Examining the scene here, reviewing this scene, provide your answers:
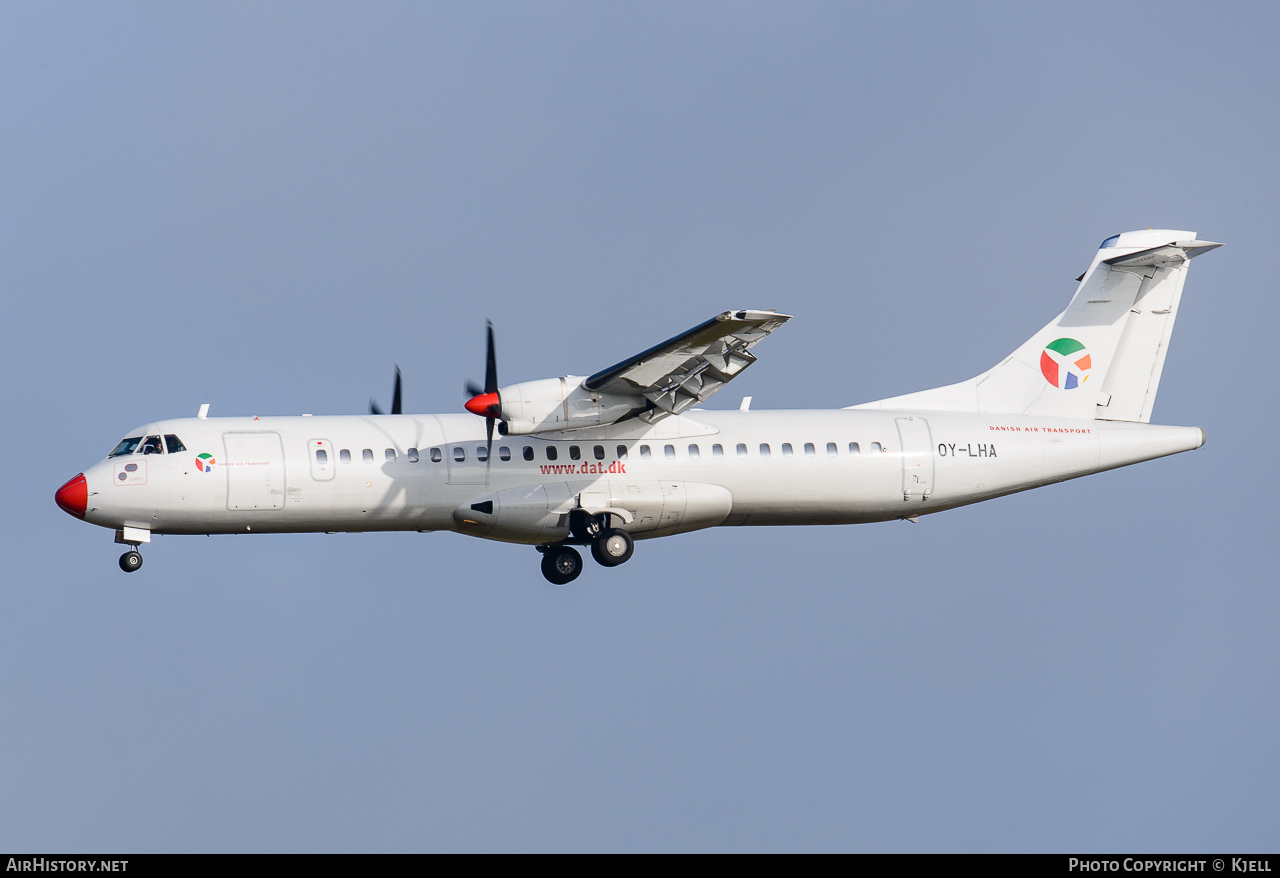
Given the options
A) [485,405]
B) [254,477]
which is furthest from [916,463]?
[254,477]

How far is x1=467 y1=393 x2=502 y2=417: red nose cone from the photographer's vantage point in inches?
1019

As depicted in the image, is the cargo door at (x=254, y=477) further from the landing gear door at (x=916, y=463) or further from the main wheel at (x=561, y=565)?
the landing gear door at (x=916, y=463)

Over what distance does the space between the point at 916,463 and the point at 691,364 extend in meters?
5.22

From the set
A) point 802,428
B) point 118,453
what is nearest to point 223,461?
point 118,453

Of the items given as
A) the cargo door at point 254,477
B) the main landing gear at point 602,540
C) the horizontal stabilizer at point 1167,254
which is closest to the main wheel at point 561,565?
the main landing gear at point 602,540

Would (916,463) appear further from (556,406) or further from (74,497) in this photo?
(74,497)

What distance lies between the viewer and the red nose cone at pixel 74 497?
2678 cm

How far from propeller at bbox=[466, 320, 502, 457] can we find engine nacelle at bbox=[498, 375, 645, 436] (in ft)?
0.50

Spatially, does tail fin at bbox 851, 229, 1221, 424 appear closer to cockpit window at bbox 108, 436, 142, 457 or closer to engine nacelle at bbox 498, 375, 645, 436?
engine nacelle at bbox 498, 375, 645, 436

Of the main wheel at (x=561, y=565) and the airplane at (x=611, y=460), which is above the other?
the airplane at (x=611, y=460)

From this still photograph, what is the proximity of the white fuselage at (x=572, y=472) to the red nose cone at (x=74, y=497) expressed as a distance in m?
0.15

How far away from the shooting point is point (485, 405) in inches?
1019

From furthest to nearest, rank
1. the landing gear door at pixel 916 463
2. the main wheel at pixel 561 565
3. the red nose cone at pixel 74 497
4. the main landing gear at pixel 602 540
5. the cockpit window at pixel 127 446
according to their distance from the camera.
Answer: the landing gear door at pixel 916 463, the main wheel at pixel 561 565, the main landing gear at pixel 602 540, the cockpit window at pixel 127 446, the red nose cone at pixel 74 497

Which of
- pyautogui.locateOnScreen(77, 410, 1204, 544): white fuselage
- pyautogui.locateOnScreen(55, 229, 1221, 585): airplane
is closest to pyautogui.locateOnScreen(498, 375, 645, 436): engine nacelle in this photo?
pyautogui.locateOnScreen(55, 229, 1221, 585): airplane
